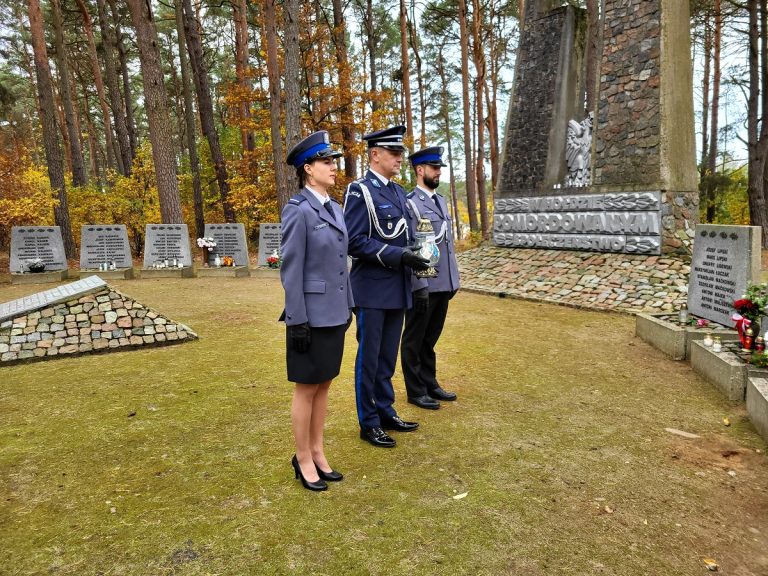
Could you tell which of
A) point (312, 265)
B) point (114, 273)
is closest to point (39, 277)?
point (114, 273)

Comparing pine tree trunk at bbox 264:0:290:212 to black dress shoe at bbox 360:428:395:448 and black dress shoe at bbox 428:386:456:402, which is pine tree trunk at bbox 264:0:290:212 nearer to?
black dress shoe at bbox 428:386:456:402

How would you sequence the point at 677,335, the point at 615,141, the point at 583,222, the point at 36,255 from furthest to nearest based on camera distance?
the point at 36,255 → the point at 583,222 → the point at 615,141 → the point at 677,335

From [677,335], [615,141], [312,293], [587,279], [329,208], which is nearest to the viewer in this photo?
[312,293]

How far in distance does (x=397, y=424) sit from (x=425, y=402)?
1.86 ft

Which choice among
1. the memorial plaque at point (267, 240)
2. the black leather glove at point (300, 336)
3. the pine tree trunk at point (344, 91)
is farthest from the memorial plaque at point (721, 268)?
the pine tree trunk at point (344, 91)

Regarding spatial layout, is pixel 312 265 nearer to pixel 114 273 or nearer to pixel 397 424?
pixel 397 424

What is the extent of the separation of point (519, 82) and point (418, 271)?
11917 millimetres

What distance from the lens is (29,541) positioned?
94.1 inches

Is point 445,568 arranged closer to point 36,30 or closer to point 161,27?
point 36,30

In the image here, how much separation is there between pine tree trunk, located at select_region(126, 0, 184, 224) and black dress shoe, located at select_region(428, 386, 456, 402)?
11936 millimetres

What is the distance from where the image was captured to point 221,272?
13336 millimetres

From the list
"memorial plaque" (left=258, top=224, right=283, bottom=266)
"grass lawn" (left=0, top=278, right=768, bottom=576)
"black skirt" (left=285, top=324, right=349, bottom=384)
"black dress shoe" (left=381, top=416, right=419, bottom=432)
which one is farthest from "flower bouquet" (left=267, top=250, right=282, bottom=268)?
"black skirt" (left=285, top=324, right=349, bottom=384)

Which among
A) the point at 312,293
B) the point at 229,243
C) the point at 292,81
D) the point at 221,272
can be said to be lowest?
the point at 221,272

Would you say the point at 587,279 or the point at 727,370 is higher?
the point at 587,279
